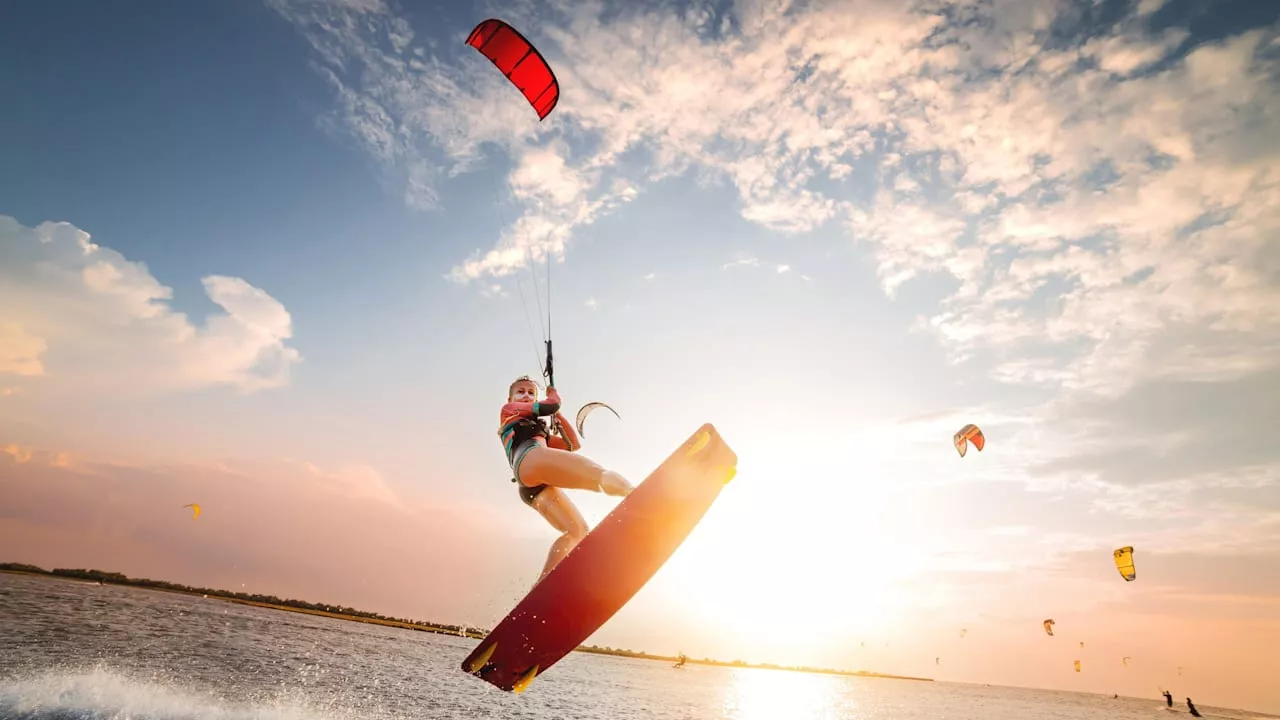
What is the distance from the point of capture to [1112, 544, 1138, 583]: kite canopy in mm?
27255

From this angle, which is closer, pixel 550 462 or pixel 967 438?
pixel 550 462

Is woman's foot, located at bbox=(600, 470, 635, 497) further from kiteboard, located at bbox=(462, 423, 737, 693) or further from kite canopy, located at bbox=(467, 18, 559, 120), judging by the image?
kite canopy, located at bbox=(467, 18, 559, 120)

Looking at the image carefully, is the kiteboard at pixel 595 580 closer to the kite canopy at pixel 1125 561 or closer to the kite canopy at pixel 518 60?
the kite canopy at pixel 518 60

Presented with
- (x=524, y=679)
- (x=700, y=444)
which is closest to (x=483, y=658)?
(x=524, y=679)

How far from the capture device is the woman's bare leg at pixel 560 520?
5.82 meters

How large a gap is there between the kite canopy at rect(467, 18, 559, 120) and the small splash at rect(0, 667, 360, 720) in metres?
14.6

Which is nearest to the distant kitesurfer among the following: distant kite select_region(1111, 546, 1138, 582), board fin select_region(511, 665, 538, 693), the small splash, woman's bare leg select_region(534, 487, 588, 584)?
woman's bare leg select_region(534, 487, 588, 584)

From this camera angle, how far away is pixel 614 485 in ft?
18.2

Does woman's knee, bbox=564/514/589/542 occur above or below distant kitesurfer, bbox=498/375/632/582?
below

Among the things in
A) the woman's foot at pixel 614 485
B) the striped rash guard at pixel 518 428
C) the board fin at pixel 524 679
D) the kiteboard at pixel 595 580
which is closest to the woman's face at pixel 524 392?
the striped rash guard at pixel 518 428

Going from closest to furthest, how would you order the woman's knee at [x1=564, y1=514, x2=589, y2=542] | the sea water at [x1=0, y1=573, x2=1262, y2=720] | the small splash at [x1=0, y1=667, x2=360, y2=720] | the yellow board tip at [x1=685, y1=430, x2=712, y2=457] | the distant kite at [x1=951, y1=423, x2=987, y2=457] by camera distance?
the yellow board tip at [x1=685, y1=430, x2=712, y2=457]
the woman's knee at [x1=564, y1=514, x2=589, y2=542]
the small splash at [x1=0, y1=667, x2=360, y2=720]
the sea water at [x1=0, y1=573, x2=1262, y2=720]
the distant kite at [x1=951, y1=423, x2=987, y2=457]

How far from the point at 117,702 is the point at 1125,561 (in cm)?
4046

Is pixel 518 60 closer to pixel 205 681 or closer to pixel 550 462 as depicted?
pixel 550 462

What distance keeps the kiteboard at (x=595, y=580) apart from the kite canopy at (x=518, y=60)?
5.80 metres
